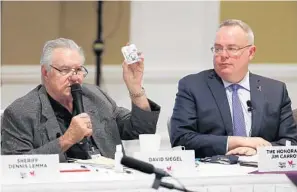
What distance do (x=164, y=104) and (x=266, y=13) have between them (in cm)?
124

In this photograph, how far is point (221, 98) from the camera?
4.17 metres

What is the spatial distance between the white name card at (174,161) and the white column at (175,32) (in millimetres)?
3319

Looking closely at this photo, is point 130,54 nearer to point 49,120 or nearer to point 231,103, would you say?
point 49,120

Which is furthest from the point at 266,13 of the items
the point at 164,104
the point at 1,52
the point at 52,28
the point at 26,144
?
the point at 26,144

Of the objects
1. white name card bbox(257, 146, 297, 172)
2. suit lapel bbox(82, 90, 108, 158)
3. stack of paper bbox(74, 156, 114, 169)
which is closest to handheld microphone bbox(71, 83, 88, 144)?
suit lapel bbox(82, 90, 108, 158)

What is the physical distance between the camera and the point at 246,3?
656cm

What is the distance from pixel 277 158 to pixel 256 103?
910mm

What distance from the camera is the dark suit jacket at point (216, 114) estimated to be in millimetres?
4115

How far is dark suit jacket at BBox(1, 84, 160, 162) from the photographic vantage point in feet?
11.9

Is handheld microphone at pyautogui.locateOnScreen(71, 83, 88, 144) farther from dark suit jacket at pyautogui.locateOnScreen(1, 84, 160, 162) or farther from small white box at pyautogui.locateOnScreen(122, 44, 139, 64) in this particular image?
small white box at pyautogui.locateOnScreen(122, 44, 139, 64)

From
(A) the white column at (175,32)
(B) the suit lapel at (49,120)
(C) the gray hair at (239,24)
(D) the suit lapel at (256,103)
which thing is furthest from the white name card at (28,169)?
(A) the white column at (175,32)

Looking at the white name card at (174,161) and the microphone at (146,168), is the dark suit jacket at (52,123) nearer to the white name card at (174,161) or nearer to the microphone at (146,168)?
the white name card at (174,161)

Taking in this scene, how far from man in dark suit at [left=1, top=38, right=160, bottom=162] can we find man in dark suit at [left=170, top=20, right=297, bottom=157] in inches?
9.1

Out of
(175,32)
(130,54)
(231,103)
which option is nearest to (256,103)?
(231,103)
